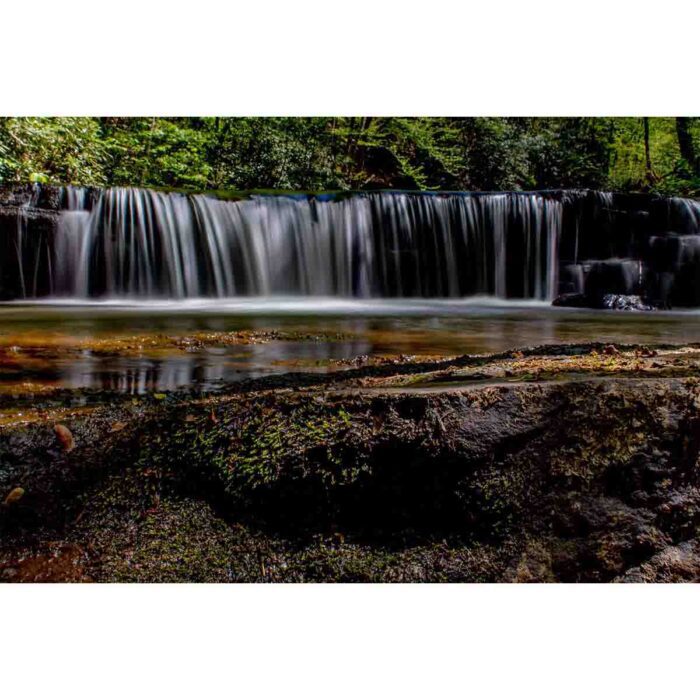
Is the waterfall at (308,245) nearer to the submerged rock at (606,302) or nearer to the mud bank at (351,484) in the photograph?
the submerged rock at (606,302)

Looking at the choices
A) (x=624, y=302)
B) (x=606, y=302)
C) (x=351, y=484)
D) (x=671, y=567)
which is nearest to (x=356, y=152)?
(x=606, y=302)

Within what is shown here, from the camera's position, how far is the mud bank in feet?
6.13

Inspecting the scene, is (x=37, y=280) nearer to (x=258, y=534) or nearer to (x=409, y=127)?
(x=409, y=127)

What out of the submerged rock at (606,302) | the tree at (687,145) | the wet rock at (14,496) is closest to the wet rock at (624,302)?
the submerged rock at (606,302)

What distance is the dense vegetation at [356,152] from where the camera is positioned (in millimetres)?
3967

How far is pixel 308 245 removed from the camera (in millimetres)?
5461

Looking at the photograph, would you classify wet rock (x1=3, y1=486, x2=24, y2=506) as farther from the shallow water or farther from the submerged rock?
the submerged rock

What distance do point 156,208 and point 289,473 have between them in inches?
145

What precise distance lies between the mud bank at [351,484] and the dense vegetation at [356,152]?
2418mm

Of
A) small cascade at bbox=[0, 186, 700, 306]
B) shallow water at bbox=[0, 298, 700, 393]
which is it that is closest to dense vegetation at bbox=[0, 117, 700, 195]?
small cascade at bbox=[0, 186, 700, 306]

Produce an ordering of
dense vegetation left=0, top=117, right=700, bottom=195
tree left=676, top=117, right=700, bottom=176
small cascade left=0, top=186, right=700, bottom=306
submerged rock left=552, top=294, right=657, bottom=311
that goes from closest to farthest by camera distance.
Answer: tree left=676, top=117, right=700, bottom=176
dense vegetation left=0, top=117, right=700, bottom=195
submerged rock left=552, top=294, right=657, bottom=311
small cascade left=0, top=186, right=700, bottom=306

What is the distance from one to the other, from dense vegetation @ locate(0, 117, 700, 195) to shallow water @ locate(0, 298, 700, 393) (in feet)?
2.90

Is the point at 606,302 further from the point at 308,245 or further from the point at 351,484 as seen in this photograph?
the point at 351,484

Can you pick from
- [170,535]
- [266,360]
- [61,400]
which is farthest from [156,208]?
[170,535]
